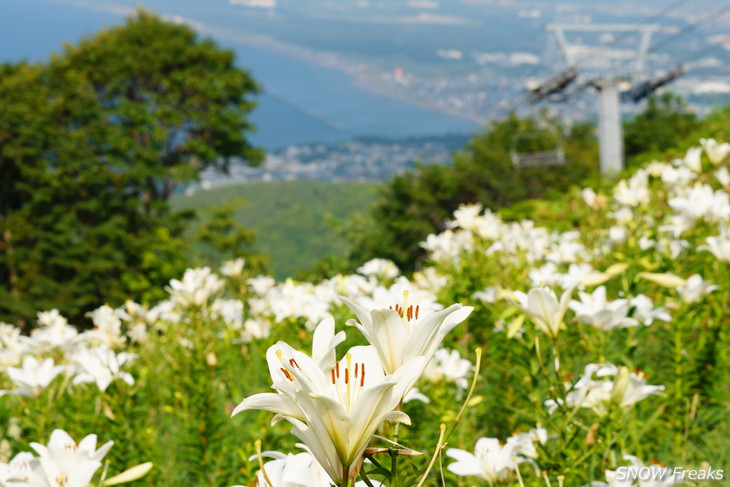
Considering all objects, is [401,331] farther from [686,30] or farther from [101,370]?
[686,30]

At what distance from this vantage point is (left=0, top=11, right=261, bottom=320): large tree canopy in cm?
1595

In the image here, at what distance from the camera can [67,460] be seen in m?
1.12

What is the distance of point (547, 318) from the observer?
1344mm

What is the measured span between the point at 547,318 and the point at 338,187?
65837 millimetres

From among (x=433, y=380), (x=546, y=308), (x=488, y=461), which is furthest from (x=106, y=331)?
(x=546, y=308)

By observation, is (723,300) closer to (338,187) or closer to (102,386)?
(102,386)

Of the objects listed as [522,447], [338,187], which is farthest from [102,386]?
[338,187]

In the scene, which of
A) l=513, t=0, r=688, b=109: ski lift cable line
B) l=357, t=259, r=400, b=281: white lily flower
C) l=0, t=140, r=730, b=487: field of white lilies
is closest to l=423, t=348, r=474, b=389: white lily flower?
l=0, t=140, r=730, b=487: field of white lilies

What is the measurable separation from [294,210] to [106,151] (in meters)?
42.6

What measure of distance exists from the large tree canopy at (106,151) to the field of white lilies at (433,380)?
1066cm

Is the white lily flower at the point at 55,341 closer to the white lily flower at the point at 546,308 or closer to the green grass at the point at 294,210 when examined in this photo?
the white lily flower at the point at 546,308

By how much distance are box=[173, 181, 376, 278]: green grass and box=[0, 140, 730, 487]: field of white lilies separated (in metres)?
46.0

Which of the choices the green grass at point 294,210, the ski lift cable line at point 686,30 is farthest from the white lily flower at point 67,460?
the green grass at point 294,210

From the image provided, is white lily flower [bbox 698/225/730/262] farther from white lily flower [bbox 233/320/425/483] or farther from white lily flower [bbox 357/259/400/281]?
white lily flower [bbox 233/320/425/483]
